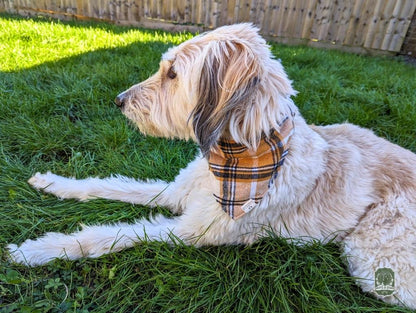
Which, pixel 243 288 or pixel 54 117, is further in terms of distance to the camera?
pixel 54 117

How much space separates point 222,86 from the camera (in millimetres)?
1441

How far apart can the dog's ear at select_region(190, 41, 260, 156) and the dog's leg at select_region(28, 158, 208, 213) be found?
2.61ft

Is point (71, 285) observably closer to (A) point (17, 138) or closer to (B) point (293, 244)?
(B) point (293, 244)

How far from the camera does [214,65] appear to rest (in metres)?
1.45

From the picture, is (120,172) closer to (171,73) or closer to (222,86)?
(171,73)

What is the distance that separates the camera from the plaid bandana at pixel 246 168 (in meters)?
1.62

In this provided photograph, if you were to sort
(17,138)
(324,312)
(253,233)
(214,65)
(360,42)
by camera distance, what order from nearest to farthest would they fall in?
(214,65) → (324,312) → (253,233) → (17,138) → (360,42)

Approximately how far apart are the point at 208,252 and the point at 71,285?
87 centimetres

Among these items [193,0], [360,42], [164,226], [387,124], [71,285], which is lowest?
[71,285]

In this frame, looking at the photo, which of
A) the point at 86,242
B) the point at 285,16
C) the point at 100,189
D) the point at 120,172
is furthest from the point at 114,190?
the point at 285,16

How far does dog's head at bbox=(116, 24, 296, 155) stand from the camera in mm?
1424

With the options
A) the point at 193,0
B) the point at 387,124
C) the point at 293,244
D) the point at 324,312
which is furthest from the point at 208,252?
the point at 193,0

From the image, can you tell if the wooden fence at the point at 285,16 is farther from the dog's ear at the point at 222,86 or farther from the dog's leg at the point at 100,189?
the dog's ear at the point at 222,86

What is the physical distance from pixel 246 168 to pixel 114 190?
1198 millimetres
